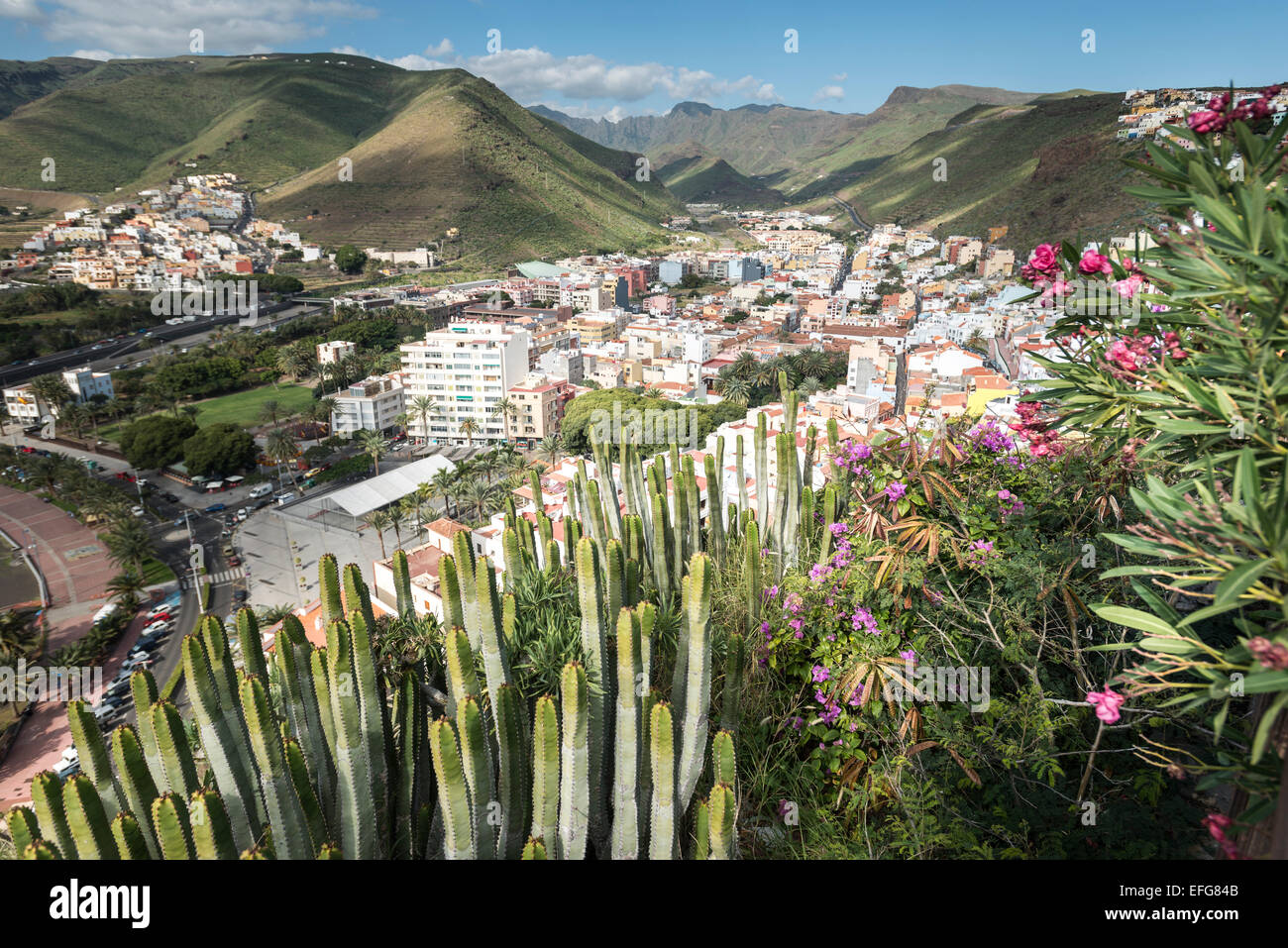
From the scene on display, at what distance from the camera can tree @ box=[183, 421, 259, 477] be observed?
102ft

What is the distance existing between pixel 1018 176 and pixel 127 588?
8905 cm

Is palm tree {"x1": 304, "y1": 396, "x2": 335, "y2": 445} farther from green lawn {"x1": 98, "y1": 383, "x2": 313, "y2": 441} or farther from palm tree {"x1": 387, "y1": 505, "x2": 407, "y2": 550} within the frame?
palm tree {"x1": 387, "y1": 505, "x2": 407, "y2": 550}

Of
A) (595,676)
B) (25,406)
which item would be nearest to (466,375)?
(25,406)

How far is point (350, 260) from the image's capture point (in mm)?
73250

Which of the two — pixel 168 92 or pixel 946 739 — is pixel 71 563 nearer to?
pixel 946 739

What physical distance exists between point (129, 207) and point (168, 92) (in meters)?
56.8

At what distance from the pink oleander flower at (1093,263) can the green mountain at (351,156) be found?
8360 cm

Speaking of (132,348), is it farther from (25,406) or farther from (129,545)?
(129,545)

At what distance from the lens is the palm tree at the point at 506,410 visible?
3581cm

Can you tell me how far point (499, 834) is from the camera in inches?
151

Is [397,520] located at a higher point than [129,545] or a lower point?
higher

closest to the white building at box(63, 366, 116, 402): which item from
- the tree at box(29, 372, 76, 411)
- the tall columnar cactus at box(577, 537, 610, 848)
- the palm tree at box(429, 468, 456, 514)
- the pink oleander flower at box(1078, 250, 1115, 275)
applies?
the tree at box(29, 372, 76, 411)

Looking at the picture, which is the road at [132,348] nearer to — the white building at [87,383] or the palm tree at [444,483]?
the white building at [87,383]
